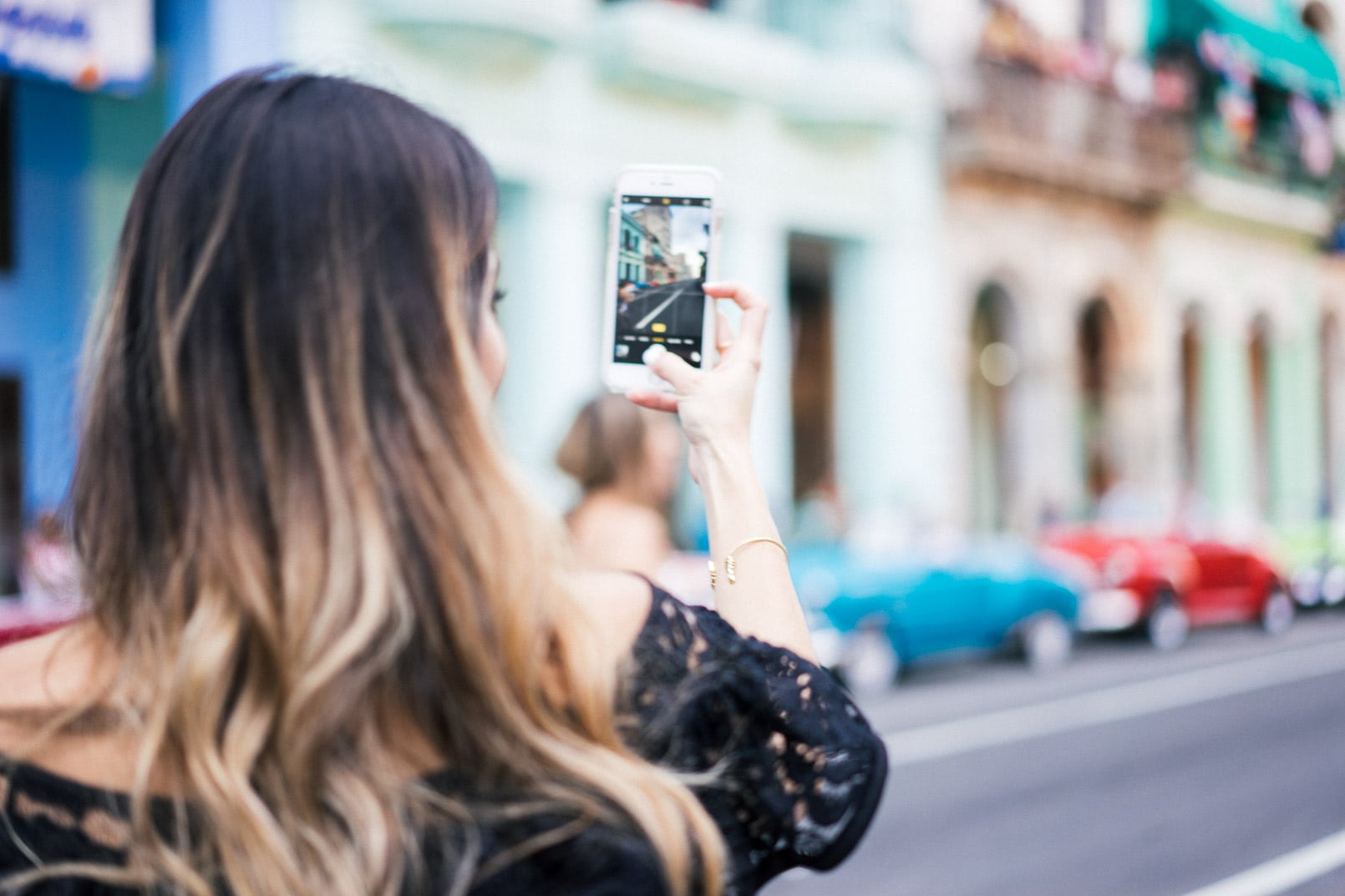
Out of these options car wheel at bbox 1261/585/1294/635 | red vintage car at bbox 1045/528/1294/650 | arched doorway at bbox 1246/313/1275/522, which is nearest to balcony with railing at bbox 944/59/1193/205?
red vintage car at bbox 1045/528/1294/650

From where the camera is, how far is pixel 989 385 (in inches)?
822

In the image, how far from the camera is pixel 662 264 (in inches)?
75.7

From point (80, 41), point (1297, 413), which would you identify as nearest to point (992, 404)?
point (1297, 413)

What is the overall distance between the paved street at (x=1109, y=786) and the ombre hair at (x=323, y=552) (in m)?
4.62

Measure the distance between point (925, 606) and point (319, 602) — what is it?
33.0 feet

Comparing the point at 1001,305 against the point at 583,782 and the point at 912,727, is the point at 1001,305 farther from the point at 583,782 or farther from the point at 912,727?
→ the point at 583,782

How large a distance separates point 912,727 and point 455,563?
8314mm

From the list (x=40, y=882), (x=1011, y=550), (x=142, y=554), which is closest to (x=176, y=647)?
(x=142, y=554)

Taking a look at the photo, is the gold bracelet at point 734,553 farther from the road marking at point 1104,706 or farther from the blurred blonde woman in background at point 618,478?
the road marking at point 1104,706

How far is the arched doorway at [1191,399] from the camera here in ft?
77.5

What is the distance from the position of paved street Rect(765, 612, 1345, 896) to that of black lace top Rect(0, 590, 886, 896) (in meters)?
4.41

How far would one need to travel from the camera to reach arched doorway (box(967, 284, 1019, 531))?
1941 centimetres

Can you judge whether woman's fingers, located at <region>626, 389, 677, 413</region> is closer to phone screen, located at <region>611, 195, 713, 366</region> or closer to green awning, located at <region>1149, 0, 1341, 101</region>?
phone screen, located at <region>611, 195, 713, 366</region>

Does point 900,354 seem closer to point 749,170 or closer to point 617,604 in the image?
point 749,170
